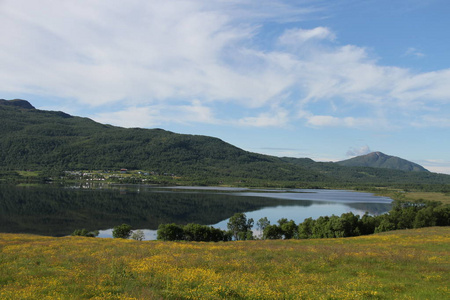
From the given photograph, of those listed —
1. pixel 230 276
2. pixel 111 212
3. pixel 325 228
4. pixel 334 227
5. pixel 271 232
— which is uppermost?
pixel 230 276

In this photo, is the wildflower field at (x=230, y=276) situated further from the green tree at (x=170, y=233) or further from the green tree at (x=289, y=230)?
the green tree at (x=289, y=230)

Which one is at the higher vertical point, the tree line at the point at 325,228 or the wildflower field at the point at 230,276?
the wildflower field at the point at 230,276

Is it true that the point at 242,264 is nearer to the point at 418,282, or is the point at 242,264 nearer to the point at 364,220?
the point at 418,282

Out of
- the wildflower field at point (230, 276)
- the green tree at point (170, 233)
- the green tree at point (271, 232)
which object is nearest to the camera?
the wildflower field at point (230, 276)

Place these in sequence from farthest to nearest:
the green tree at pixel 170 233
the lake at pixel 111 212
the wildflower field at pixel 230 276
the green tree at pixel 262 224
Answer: the lake at pixel 111 212, the green tree at pixel 262 224, the green tree at pixel 170 233, the wildflower field at pixel 230 276

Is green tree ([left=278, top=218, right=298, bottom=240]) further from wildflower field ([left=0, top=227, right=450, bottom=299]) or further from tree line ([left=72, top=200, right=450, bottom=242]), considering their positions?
wildflower field ([left=0, top=227, right=450, bottom=299])

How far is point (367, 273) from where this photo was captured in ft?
66.4

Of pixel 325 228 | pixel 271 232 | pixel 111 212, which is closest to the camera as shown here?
pixel 325 228

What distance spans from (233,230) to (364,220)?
39679 mm

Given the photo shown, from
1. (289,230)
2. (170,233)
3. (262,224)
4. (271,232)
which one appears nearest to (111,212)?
(262,224)

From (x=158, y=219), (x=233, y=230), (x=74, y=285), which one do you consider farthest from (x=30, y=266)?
(x=158, y=219)

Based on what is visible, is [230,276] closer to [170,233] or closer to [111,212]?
[170,233]

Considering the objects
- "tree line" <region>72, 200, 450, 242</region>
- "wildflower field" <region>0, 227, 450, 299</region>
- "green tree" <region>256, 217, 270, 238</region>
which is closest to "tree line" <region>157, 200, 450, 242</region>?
"tree line" <region>72, 200, 450, 242</region>

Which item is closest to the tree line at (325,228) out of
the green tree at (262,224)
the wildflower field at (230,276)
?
the green tree at (262,224)
